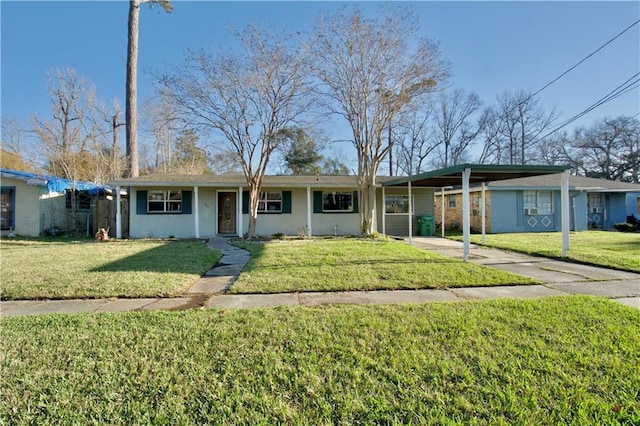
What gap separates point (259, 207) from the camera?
1384cm

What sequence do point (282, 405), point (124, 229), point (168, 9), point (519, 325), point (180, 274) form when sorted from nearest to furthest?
point (282, 405), point (519, 325), point (180, 274), point (124, 229), point (168, 9)

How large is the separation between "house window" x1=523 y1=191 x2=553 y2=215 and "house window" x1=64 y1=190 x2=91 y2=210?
21.8 m

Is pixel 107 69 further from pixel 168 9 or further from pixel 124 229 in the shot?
pixel 124 229

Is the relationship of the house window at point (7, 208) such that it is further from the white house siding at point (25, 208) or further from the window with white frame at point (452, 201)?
the window with white frame at point (452, 201)

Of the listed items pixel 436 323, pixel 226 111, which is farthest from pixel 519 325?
pixel 226 111

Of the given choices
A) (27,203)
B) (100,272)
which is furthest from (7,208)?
(100,272)

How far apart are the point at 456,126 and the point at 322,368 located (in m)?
33.8

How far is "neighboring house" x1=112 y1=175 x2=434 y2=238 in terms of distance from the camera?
1294cm

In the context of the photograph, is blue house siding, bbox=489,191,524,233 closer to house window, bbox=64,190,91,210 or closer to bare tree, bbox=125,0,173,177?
bare tree, bbox=125,0,173,177

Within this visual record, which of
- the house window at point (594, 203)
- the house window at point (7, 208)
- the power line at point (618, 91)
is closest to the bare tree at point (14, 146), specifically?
the house window at point (7, 208)

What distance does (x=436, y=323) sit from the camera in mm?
3377

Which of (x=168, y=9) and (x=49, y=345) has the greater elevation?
(x=168, y=9)

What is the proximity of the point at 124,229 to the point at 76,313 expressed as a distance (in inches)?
440

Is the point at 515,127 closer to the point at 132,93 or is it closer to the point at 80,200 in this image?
the point at 132,93
